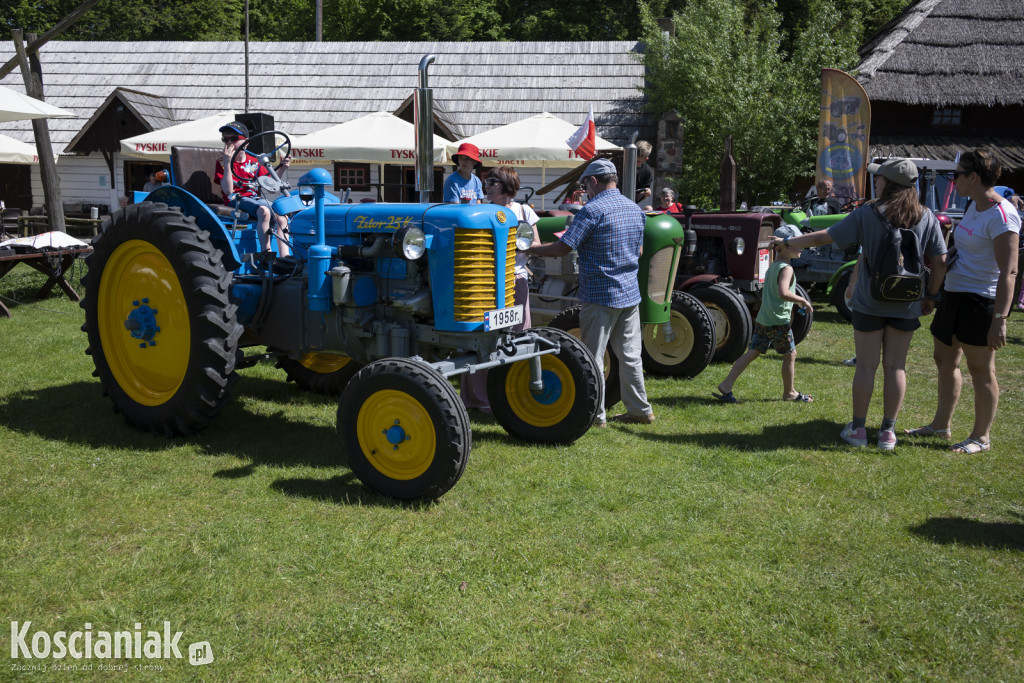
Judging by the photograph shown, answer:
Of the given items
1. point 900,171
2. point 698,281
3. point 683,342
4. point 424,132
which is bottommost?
point 683,342

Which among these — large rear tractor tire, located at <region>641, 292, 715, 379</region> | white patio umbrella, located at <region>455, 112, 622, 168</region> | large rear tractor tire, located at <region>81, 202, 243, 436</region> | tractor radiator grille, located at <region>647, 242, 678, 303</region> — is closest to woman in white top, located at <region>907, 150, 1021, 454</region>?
tractor radiator grille, located at <region>647, 242, 678, 303</region>

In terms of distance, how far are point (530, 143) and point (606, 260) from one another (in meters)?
7.83

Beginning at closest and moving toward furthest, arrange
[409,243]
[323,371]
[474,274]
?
[409,243]
[474,274]
[323,371]

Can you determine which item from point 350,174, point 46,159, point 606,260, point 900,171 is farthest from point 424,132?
point 350,174

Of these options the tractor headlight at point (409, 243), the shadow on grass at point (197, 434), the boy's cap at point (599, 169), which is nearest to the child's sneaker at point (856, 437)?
the boy's cap at point (599, 169)

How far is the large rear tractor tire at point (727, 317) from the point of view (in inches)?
309

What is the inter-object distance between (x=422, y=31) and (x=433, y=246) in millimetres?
30005

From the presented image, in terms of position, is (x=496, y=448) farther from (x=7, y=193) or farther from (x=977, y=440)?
(x=7, y=193)

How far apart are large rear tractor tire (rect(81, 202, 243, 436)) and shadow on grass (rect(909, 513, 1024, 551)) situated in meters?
3.81

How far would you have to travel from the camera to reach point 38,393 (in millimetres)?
6328

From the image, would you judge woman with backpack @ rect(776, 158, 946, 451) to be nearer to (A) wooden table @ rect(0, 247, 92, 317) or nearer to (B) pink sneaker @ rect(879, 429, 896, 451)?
(B) pink sneaker @ rect(879, 429, 896, 451)

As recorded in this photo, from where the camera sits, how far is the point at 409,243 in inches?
176

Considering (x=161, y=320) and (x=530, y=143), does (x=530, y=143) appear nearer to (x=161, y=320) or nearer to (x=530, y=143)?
(x=530, y=143)

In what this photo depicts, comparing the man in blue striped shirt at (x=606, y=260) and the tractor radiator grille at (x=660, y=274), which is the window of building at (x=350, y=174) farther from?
the man in blue striped shirt at (x=606, y=260)
